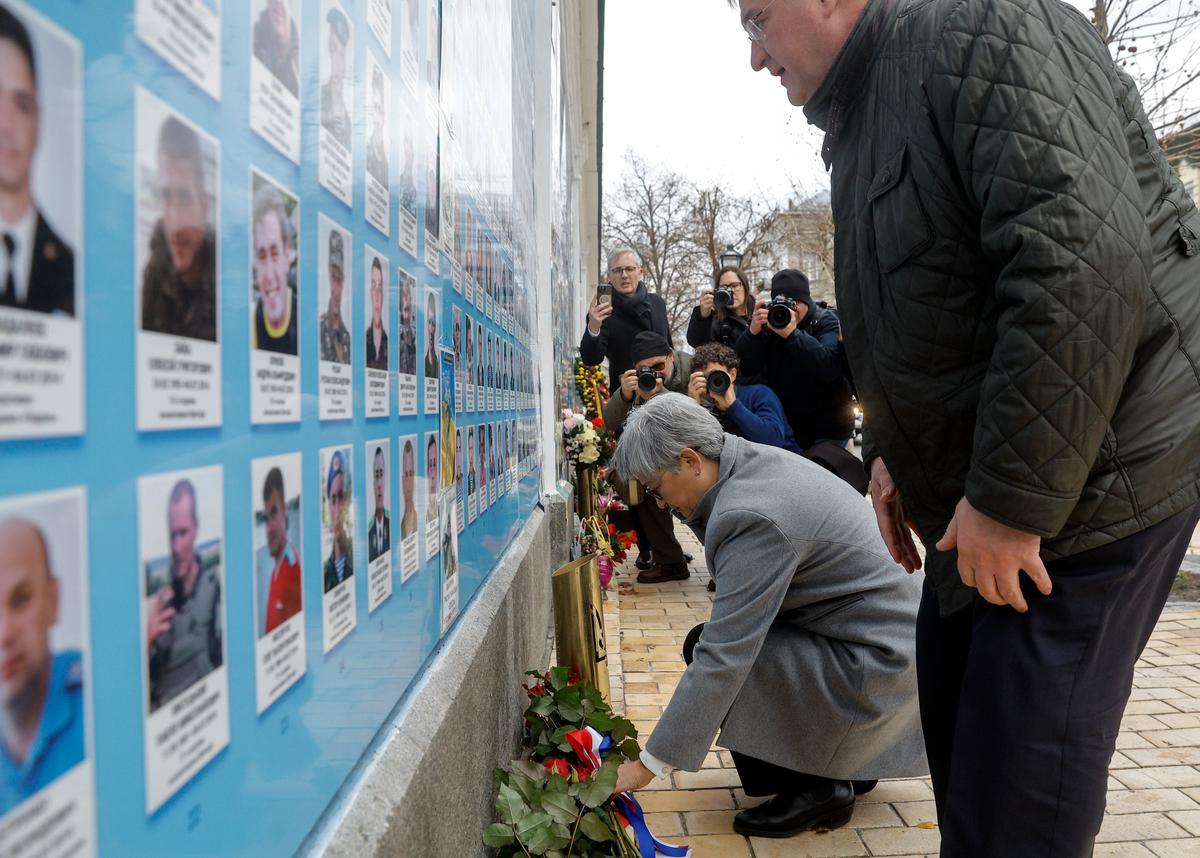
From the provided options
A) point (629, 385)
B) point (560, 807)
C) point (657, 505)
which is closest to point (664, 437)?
point (560, 807)

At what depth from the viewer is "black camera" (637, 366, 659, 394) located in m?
6.02

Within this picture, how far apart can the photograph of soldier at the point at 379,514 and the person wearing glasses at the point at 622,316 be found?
18.8ft

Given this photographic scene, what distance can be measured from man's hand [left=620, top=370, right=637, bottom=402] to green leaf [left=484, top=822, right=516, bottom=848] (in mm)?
4490

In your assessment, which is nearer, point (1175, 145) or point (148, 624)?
point (148, 624)

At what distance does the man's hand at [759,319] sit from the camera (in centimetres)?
484

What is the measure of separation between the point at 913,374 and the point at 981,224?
27 centimetres

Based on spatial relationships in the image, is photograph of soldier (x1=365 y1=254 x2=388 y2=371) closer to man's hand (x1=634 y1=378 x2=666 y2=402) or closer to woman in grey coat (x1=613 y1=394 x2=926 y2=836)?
woman in grey coat (x1=613 y1=394 x2=926 y2=836)

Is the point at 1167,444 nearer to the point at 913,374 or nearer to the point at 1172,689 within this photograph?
the point at 913,374

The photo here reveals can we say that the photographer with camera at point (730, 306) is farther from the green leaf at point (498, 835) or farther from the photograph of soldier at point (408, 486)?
the photograph of soldier at point (408, 486)

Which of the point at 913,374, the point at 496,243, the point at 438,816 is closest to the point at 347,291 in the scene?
the point at 438,816

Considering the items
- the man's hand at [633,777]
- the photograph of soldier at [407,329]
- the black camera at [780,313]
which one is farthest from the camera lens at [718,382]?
the photograph of soldier at [407,329]

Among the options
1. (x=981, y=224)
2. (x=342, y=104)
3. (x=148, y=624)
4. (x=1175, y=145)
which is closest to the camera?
(x=148, y=624)

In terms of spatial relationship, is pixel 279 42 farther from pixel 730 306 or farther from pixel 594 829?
pixel 730 306

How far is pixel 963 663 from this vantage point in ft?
5.56
